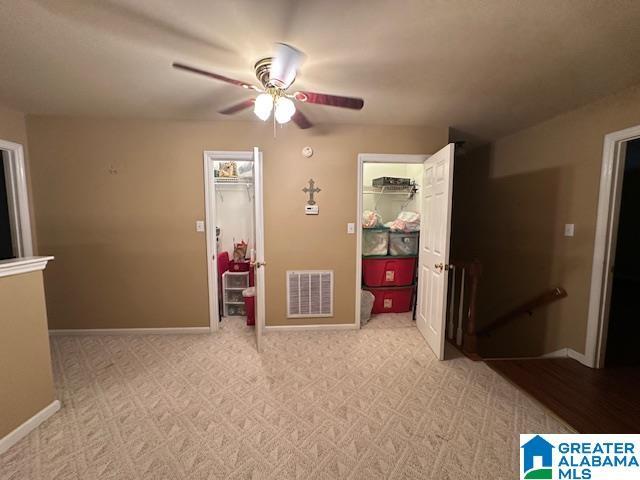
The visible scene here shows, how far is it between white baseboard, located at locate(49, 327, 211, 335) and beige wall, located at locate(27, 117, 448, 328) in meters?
0.06

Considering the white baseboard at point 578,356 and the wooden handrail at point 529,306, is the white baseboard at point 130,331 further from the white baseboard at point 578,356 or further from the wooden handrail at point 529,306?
the white baseboard at point 578,356

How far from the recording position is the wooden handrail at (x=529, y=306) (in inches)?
95.0

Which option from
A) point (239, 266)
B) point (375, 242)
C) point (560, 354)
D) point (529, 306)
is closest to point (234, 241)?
point (239, 266)

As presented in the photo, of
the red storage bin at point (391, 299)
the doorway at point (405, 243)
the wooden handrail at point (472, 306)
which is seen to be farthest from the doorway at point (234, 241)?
the wooden handrail at point (472, 306)

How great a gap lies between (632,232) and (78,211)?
17.7ft

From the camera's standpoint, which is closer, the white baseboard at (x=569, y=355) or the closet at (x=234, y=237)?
the white baseboard at (x=569, y=355)

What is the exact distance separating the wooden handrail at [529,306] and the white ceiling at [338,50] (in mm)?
1720

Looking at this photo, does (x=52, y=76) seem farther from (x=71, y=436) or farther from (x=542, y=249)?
(x=542, y=249)

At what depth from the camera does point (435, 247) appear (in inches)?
95.8

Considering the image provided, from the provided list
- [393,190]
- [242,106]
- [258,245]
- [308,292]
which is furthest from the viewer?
[393,190]

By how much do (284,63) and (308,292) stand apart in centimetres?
216

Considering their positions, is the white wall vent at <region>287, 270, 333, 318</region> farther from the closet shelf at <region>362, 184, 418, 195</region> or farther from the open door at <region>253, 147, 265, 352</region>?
the closet shelf at <region>362, 184, 418, 195</region>

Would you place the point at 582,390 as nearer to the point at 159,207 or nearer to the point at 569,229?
the point at 569,229

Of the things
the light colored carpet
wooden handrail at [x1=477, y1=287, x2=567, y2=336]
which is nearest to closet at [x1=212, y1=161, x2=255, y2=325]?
the light colored carpet
